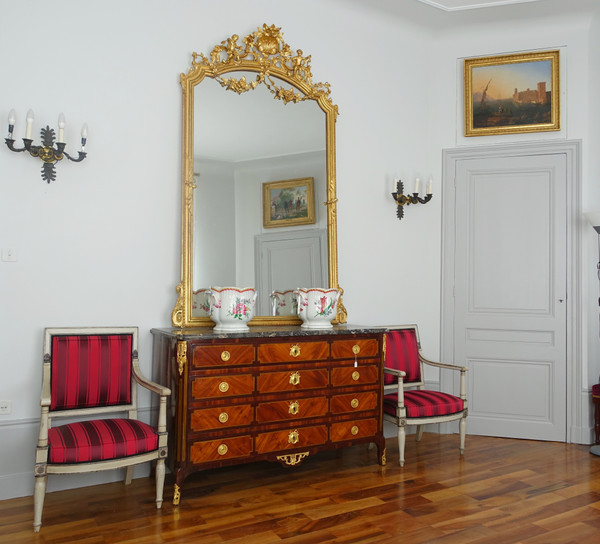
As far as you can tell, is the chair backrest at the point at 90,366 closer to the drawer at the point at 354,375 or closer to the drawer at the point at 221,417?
the drawer at the point at 221,417

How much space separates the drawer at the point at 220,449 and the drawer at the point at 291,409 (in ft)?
0.52

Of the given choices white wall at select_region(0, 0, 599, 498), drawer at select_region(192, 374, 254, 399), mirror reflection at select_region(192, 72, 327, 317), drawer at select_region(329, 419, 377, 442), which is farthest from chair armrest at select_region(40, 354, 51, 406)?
drawer at select_region(329, 419, 377, 442)

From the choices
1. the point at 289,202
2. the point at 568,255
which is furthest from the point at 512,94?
the point at 289,202

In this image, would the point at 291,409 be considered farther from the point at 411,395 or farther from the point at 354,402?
the point at 411,395

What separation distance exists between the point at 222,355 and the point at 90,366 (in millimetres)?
798

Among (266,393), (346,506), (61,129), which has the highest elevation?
(61,129)

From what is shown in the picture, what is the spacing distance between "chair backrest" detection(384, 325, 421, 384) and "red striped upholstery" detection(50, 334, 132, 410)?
6.41 ft

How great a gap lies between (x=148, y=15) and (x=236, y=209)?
4.53 feet

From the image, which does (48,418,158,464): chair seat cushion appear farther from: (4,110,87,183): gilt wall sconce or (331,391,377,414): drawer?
(4,110,87,183): gilt wall sconce

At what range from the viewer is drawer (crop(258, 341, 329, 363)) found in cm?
346

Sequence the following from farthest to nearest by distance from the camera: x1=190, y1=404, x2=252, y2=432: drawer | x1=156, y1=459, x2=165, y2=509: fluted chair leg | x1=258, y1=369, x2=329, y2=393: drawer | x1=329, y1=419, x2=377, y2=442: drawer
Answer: x1=329, y1=419, x2=377, y2=442: drawer → x1=258, y1=369, x2=329, y2=393: drawer → x1=190, y1=404, x2=252, y2=432: drawer → x1=156, y1=459, x2=165, y2=509: fluted chair leg

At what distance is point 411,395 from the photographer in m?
4.22

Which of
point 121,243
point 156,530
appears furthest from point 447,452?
point 121,243

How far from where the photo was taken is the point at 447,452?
4.30m
